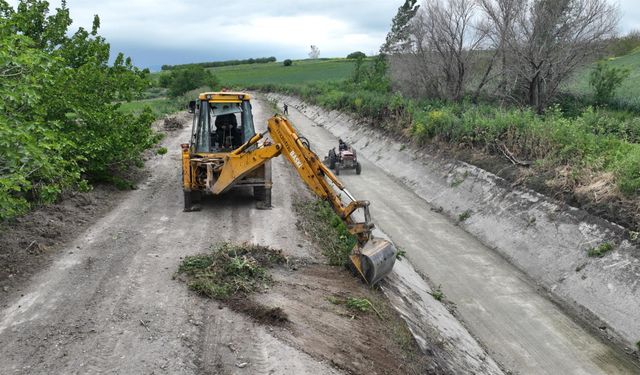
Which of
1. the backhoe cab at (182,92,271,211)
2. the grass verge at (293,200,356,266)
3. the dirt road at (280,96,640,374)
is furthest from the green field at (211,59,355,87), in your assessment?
the grass verge at (293,200,356,266)

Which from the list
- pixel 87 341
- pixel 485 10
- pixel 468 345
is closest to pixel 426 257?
pixel 468 345

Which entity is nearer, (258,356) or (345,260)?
(258,356)

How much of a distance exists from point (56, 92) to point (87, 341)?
8.39 m

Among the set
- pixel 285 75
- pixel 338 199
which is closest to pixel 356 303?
pixel 338 199

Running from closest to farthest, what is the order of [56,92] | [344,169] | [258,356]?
1. [258,356]
2. [56,92]
3. [344,169]

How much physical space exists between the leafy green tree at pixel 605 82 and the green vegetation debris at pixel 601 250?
22.3 metres

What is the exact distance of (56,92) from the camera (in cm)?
1312

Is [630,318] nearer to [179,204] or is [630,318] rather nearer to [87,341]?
[87,341]

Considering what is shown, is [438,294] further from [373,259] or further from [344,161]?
[344,161]

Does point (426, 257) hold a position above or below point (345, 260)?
below

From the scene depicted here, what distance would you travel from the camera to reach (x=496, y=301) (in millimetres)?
→ 12359

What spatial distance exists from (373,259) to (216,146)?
699 cm

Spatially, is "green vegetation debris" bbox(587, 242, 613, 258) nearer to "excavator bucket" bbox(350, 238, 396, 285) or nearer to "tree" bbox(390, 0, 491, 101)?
"excavator bucket" bbox(350, 238, 396, 285)

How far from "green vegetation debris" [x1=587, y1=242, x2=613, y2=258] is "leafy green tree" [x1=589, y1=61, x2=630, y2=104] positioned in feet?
73.0
